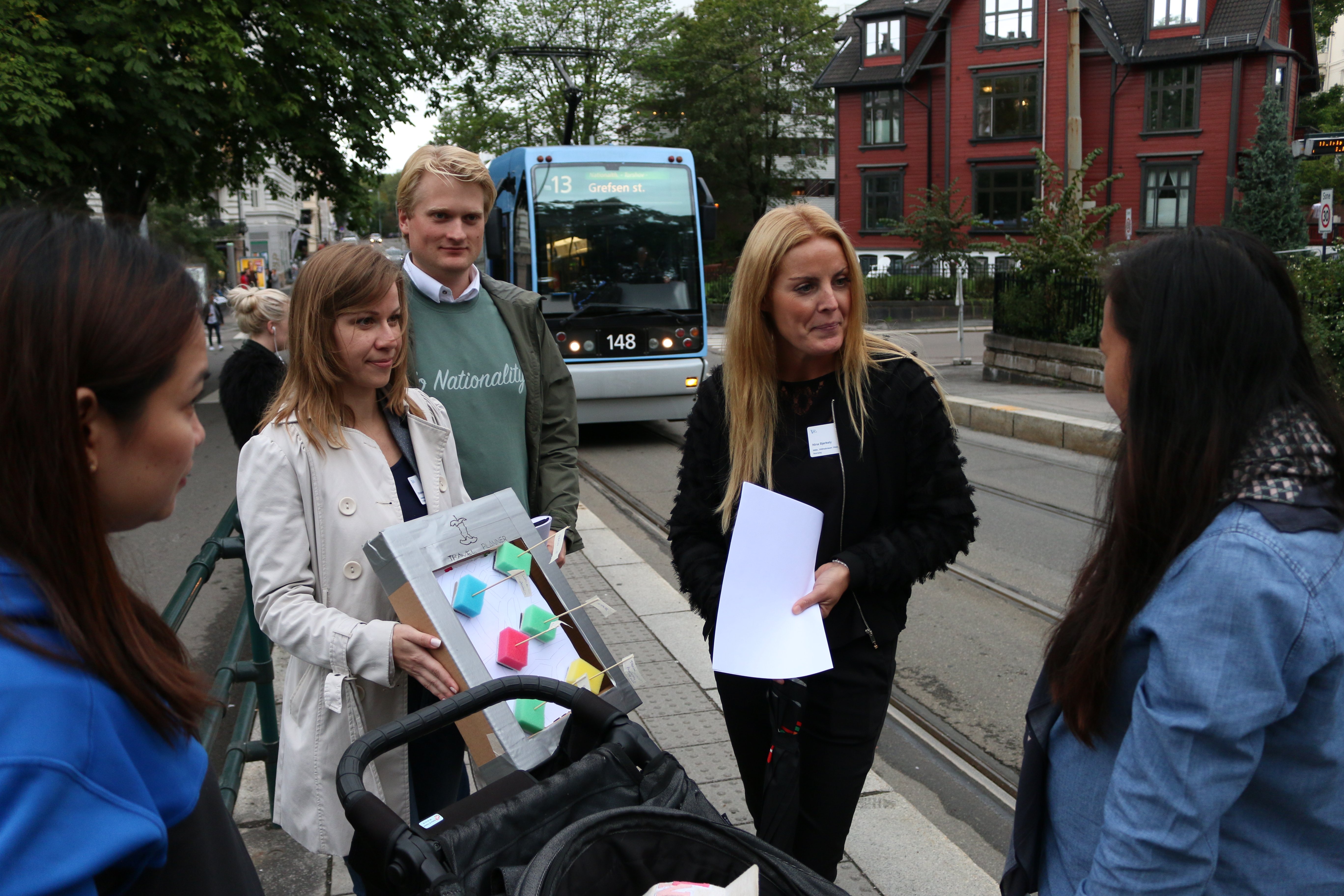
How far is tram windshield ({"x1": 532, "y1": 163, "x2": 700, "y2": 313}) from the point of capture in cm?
1058

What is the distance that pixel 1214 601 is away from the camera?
120cm

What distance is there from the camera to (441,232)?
2.79 meters

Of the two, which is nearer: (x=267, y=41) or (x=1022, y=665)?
(x=1022, y=665)

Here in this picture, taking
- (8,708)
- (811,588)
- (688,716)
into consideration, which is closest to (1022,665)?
(688,716)

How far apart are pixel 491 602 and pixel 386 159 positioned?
16.3 metres

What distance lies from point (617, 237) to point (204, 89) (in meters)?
6.17

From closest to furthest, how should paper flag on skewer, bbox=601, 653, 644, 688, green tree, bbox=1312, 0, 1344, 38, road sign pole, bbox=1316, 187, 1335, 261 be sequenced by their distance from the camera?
paper flag on skewer, bbox=601, 653, 644, 688 < road sign pole, bbox=1316, 187, 1335, 261 < green tree, bbox=1312, 0, 1344, 38

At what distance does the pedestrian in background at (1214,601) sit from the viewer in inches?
46.7

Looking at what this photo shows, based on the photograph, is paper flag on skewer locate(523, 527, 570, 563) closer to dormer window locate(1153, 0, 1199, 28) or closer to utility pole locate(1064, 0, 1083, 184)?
utility pole locate(1064, 0, 1083, 184)

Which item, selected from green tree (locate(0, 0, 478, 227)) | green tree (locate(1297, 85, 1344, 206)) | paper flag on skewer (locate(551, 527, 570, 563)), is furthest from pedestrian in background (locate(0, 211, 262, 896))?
green tree (locate(1297, 85, 1344, 206))

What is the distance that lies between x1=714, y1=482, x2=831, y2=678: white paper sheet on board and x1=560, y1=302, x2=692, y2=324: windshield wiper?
8.55m

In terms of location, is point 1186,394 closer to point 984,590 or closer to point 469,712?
point 469,712

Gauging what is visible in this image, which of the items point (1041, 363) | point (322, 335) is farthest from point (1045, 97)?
point (322, 335)

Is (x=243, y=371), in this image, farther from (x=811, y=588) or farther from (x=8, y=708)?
(x=8, y=708)
